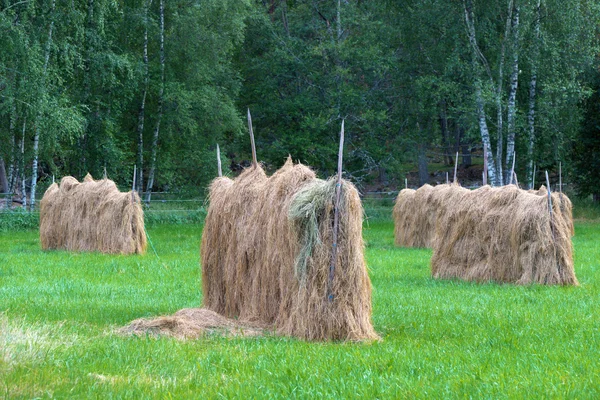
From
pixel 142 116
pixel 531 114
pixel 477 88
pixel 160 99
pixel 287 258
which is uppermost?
pixel 477 88

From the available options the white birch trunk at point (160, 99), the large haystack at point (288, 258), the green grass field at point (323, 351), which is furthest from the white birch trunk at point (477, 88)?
the large haystack at point (288, 258)

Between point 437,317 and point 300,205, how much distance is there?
10.3 ft

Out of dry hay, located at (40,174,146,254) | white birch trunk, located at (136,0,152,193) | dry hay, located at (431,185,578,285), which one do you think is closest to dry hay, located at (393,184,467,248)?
dry hay, located at (431,185,578,285)

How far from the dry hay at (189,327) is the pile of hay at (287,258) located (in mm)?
165

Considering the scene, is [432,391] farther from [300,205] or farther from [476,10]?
[476,10]

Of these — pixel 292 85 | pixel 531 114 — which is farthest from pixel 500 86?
pixel 292 85

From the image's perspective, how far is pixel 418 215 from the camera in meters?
27.6

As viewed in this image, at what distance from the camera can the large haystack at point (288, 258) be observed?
10414 mm

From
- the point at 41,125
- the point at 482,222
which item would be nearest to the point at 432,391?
the point at 482,222

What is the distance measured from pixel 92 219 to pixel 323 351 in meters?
16.4

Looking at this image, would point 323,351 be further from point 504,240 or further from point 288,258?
point 504,240

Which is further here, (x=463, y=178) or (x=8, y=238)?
(x=463, y=178)

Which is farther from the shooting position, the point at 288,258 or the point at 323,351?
the point at 288,258

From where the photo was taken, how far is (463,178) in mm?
50750
